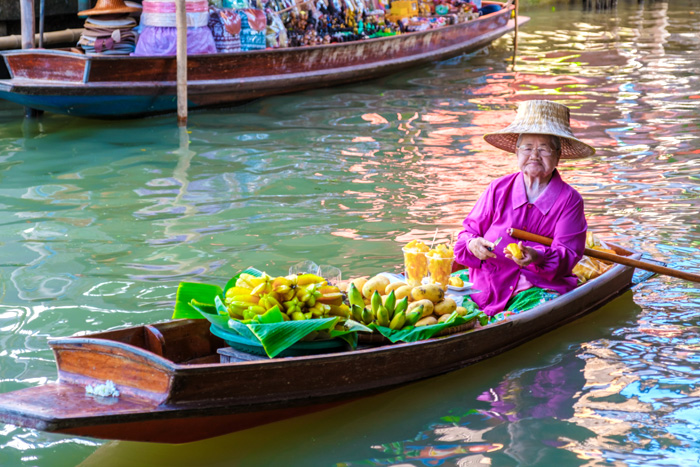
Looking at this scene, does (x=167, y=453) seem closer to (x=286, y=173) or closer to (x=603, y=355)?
(x=603, y=355)

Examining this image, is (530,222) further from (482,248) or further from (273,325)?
(273,325)

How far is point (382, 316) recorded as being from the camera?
367 centimetres

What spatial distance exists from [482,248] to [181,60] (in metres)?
6.00

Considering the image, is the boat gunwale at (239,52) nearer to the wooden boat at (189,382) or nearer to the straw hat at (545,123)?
the straw hat at (545,123)

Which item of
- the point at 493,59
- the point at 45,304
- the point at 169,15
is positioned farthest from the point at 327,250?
the point at 493,59

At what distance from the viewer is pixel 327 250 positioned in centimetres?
573

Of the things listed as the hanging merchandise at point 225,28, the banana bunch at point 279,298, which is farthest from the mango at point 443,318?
the hanging merchandise at point 225,28

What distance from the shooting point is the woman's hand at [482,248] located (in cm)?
405

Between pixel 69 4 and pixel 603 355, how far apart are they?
974 cm

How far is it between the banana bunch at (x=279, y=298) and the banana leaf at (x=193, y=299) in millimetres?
162

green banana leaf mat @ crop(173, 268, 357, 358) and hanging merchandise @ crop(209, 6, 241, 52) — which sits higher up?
hanging merchandise @ crop(209, 6, 241, 52)

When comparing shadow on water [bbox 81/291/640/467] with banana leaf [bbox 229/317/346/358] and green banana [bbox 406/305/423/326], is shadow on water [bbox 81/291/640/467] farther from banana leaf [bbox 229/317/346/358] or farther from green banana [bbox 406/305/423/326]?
banana leaf [bbox 229/317/346/358]

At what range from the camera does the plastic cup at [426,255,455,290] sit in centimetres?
415

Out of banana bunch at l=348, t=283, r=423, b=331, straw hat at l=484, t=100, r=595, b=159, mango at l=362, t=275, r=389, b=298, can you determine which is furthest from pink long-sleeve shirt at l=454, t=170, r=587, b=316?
banana bunch at l=348, t=283, r=423, b=331
